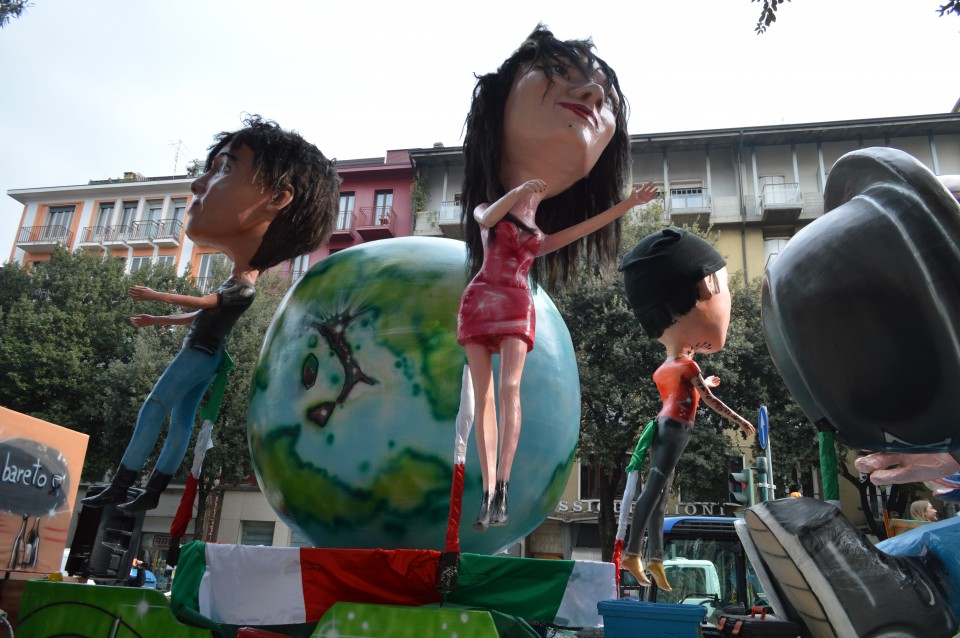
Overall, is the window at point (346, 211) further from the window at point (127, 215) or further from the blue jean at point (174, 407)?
the blue jean at point (174, 407)

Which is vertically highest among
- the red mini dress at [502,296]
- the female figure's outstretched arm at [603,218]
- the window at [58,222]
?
the window at [58,222]

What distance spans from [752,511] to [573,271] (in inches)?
60.5

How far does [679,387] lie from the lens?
14.2 feet

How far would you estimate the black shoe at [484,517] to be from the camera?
221 centimetres

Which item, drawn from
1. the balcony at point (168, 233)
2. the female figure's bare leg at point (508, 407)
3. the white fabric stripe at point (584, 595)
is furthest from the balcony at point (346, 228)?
the female figure's bare leg at point (508, 407)

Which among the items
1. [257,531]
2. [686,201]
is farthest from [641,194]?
[257,531]

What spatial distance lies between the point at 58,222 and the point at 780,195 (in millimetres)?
33294

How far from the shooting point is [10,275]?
77.0ft

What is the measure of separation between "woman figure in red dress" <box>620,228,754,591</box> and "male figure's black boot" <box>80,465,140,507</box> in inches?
106

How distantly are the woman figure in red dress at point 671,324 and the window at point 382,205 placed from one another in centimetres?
2538

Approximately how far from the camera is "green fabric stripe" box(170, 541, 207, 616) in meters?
2.83

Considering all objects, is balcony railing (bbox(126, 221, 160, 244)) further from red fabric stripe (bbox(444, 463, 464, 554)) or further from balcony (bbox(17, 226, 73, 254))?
red fabric stripe (bbox(444, 463, 464, 554))

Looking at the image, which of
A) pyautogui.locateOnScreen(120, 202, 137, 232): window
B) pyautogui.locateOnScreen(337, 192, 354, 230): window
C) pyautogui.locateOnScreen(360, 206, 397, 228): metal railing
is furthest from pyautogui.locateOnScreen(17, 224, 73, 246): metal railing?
pyautogui.locateOnScreen(360, 206, 397, 228): metal railing

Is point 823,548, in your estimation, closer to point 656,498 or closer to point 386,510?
point 386,510
